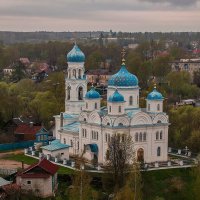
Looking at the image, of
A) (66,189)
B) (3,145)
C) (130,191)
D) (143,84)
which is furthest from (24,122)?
(143,84)

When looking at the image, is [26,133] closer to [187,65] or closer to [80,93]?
[80,93]

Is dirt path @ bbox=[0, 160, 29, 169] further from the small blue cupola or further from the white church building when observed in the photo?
the small blue cupola

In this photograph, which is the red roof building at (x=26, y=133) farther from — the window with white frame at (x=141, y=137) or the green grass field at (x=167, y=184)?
the window with white frame at (x=141, y=137)

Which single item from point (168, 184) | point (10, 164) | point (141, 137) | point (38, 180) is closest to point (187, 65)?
point (141, 137)

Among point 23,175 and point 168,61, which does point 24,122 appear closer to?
point 23,175

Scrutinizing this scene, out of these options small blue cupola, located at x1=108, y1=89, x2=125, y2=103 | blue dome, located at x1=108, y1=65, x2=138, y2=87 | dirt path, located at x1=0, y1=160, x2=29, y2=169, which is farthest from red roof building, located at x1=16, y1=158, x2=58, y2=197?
blue dome, located at x1=108, y1=65, x2=138, y2=87

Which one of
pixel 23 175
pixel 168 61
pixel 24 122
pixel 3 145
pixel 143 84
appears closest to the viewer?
pixel 23 175
